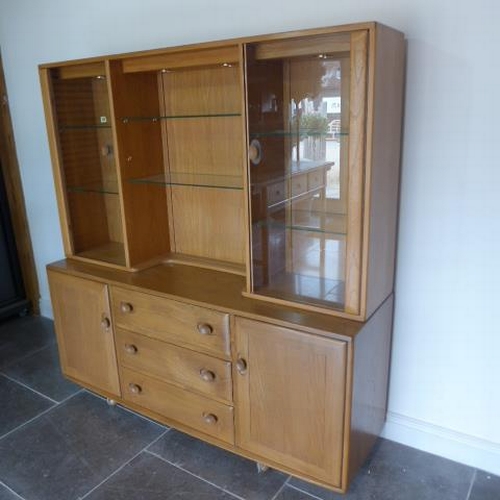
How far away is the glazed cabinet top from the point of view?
1.59 m

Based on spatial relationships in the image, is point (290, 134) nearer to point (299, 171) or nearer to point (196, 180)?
point (299, 171)

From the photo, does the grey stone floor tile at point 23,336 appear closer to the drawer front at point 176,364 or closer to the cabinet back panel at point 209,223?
the drawer front at point 176,364

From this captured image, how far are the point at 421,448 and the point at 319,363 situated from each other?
807 millimetres

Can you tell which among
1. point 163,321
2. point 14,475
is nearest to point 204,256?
point 163,321

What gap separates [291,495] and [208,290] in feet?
2.81

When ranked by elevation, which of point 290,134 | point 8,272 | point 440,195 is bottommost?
point 8,272

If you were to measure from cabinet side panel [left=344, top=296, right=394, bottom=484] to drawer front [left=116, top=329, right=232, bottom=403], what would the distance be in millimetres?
496

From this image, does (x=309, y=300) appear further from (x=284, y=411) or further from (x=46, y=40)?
(x=46, y=40)

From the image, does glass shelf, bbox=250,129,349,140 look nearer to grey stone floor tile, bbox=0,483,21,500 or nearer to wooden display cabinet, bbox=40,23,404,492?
wooden display cabinet, bbox=40,23,404,492

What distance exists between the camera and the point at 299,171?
73.7 inches

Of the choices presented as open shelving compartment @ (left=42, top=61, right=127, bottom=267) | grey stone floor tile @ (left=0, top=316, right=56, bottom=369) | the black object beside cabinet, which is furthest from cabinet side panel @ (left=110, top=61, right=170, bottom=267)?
the black object beside cabinet

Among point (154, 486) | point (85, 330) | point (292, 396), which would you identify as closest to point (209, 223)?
point (85, 330)

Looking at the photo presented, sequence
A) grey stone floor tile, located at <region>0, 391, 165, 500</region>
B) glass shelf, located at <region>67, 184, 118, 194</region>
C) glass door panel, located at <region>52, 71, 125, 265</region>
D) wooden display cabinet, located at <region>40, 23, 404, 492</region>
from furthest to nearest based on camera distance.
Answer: glass shelf, located at <region>67, 184, 118, 194</region>, glass door panel, located at <region>52, 71, 125, 265</region>, grey stone floor tile, located at <region>0, 391, 165, 500</region>, wooden display cabinet, located at <region>40, 23, 404, 492</region>

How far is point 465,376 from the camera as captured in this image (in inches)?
75.2
